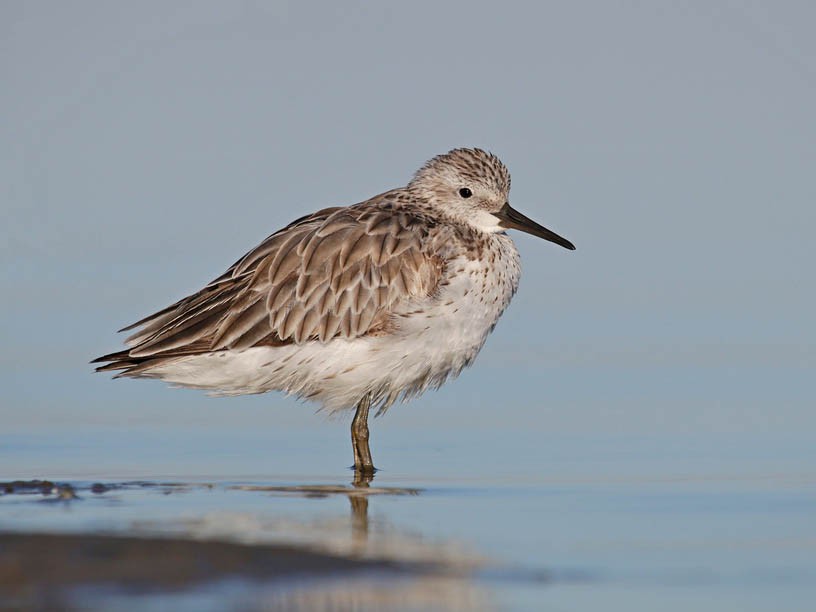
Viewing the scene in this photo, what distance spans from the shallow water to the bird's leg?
0.14 metres

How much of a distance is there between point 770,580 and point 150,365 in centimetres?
483

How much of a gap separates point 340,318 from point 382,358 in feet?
1.35

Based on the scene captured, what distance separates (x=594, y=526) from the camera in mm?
7891

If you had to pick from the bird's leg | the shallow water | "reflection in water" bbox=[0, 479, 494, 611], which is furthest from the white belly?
"reflection in water" bbox=[0, 479, 494, 611]

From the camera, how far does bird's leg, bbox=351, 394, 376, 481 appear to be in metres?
10.3

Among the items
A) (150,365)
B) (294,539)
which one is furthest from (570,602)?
(150,365)

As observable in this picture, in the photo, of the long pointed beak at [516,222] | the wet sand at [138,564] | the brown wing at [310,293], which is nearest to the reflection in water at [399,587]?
the wet sand at [138,564]

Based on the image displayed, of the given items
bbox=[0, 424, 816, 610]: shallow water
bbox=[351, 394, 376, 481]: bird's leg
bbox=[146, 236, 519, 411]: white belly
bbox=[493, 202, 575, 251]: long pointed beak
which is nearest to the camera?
bbox=[0, 424, 816, 610]: shallow water

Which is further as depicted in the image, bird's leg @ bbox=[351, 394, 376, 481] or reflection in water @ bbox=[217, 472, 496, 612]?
bird's leg @ bbox=[351, 394, 376, 481]

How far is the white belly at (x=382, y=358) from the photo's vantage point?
986 centimetres

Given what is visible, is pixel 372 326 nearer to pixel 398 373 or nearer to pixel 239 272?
pixel 398 373

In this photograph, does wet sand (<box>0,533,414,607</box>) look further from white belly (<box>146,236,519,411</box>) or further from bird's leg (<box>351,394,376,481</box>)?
bird's leg (<box>351,394,376,481</box>)

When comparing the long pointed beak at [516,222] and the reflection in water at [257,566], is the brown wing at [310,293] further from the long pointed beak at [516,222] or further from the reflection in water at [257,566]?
the reflection in water at [257,566]

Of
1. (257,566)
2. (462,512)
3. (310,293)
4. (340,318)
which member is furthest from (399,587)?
(310,293)
